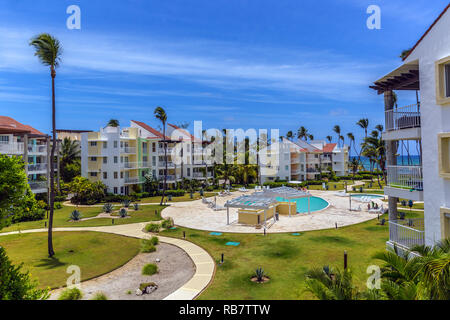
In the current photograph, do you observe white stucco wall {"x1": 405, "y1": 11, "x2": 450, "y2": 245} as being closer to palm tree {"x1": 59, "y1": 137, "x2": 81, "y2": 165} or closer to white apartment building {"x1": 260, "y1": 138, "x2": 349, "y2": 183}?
white apartment building {"x1": 260, "y1": 138, "x2": 349, "y2": 183}

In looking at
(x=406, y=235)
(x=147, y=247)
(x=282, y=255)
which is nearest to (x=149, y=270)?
(x=147, y=247)

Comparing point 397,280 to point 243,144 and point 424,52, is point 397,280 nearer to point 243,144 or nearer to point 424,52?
point 424,52

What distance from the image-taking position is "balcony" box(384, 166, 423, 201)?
13.0m

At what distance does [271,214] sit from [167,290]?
1906 cm

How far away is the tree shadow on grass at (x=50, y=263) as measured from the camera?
17.0 metres

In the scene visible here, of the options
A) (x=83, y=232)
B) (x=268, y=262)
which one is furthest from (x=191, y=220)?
(x=268, y=262)

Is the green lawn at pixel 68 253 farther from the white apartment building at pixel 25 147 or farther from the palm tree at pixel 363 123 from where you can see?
the palm tree at pixel 363 123

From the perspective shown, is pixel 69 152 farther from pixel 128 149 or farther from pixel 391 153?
pixel 391 153

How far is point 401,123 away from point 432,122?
9.44 feet

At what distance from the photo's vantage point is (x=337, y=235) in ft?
74.5

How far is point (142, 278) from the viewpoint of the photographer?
49.5 ft

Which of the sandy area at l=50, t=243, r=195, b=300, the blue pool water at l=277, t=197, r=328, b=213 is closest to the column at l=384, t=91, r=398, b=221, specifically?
the sandy area at l=50, t=243, r=195, b=300
